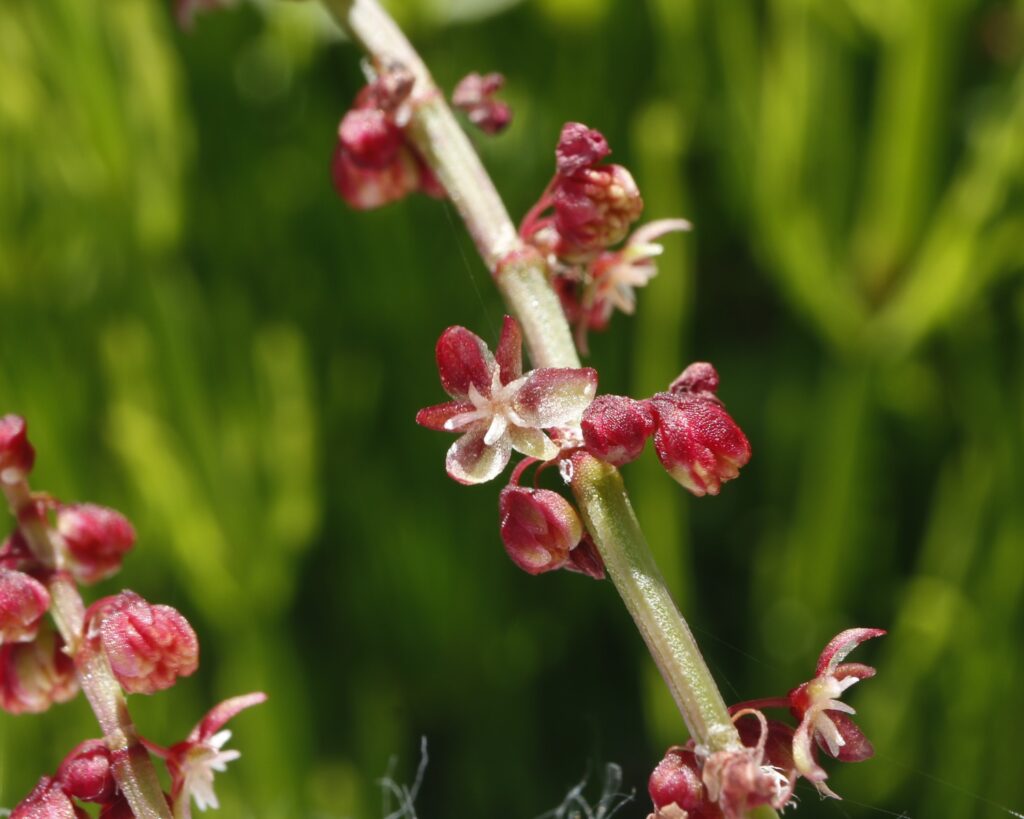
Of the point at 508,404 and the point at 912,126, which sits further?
the point at 912,126

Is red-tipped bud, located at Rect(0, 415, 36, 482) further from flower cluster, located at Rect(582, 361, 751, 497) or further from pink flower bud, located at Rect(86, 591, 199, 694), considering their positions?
flower cluster, located at Rect(582, 361, 751, 497)

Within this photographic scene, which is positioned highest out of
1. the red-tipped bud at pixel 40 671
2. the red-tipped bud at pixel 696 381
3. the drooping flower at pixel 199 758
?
the red-tipped bud at pixel 696 381

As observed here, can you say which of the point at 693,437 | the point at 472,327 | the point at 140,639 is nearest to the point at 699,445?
the point at 693,437

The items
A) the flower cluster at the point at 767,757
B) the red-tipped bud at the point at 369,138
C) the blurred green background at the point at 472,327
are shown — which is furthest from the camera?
the blurred green background at the point at 472,327

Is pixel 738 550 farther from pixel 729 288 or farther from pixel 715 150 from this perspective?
pixel 715 150

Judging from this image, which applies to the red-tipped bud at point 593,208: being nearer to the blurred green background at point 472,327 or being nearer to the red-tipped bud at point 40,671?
the red-tipped bud at point 40,671

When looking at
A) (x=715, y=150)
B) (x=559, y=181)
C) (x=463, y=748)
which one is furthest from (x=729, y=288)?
(x=559, y=181)

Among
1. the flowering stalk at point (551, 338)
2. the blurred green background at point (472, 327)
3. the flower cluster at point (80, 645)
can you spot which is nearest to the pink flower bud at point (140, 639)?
the flower cluster at point (80, 645)
